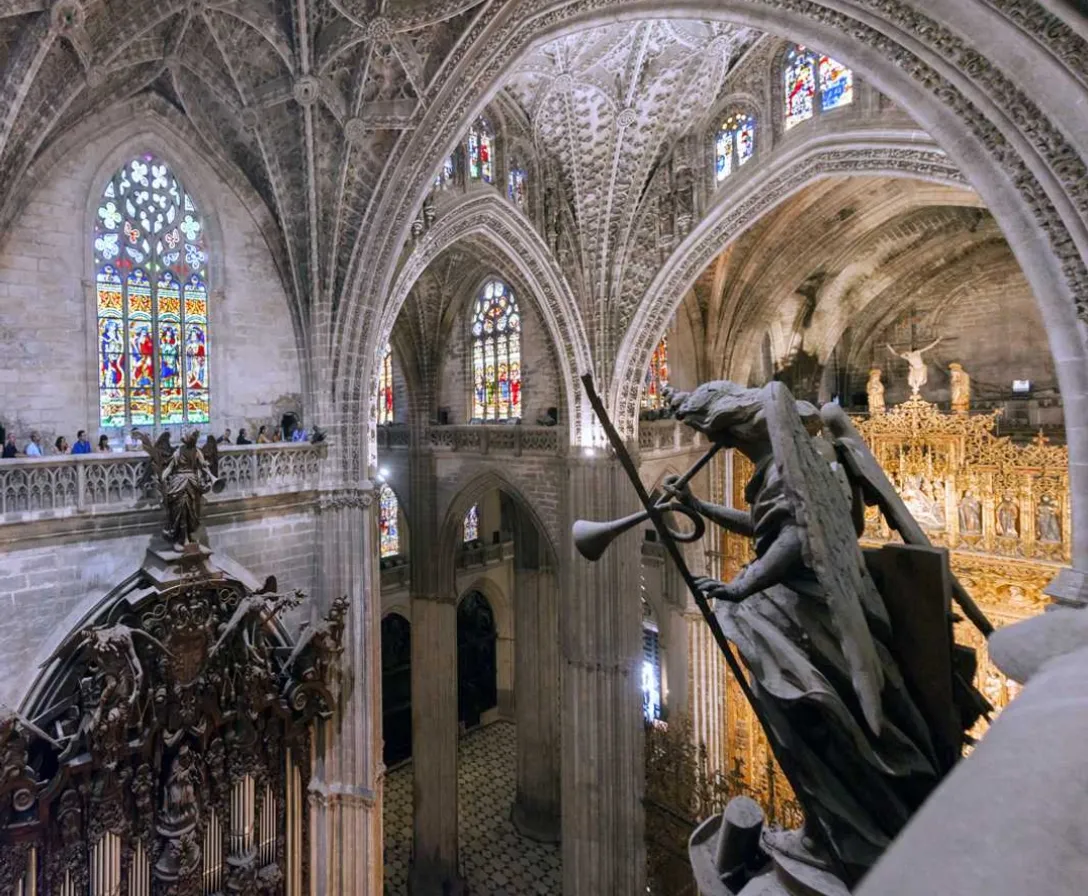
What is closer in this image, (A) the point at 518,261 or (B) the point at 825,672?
(B) the point at 825,672

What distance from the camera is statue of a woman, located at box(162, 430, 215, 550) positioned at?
737cm

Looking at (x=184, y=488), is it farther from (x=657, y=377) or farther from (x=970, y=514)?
(x=970, y=514)

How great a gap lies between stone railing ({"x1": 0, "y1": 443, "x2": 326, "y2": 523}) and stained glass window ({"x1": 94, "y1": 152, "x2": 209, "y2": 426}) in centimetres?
99

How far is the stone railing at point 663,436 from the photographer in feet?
45.4

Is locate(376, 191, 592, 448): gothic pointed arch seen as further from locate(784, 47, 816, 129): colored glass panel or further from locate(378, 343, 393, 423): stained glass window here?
locate(378, 343, 393, 423): stained glass window

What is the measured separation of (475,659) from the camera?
2070 centimetres

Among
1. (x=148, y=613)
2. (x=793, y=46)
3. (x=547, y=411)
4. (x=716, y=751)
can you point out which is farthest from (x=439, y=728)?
(x=793, y=46)

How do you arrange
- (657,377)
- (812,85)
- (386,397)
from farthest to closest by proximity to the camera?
1. (386,397)
2. (657,377)
3. (812,85)

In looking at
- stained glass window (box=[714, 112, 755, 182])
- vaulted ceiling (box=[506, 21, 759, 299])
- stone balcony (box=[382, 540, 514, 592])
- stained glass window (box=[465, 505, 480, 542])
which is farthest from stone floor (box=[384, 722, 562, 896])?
stained glass window (box=[714, 112, 755, 182])

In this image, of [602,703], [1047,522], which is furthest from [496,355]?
[1047,522]

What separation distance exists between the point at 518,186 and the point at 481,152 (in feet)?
3.03

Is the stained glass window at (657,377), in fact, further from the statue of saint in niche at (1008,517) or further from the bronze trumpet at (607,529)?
the bronze trumpet at (607,529)

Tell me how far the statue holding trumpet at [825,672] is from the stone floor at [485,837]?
502 inches

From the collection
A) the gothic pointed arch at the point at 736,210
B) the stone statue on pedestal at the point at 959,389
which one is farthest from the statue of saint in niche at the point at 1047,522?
the gothic pointed arch at the point at 736,210
